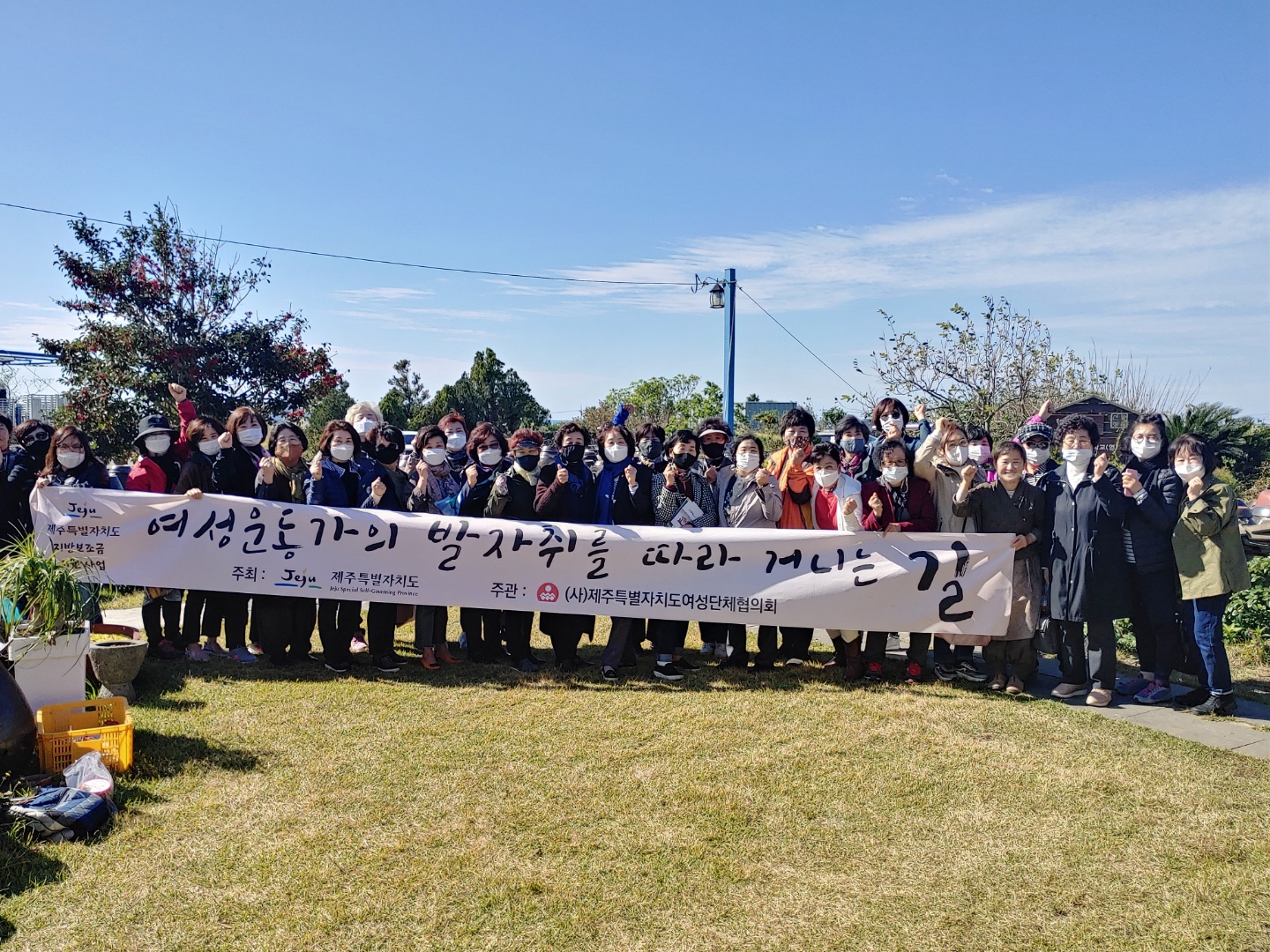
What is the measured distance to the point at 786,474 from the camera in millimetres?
6867

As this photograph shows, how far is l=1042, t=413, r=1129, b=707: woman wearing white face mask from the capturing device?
6.01 metres

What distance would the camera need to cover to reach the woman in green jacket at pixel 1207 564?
223 inches

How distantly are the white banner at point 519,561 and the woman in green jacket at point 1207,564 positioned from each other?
1.25 meters

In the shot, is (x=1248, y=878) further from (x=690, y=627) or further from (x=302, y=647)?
(x=302, y=647)

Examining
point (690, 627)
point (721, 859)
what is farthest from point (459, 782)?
point (690, 627)

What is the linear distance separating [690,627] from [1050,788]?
13.4 ft

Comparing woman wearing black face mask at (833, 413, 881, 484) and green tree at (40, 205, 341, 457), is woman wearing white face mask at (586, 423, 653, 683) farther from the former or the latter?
green tree at (40, 205, 341, 457)

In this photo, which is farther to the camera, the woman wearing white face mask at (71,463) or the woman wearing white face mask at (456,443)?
the woman wearing white face mask at (456,443)

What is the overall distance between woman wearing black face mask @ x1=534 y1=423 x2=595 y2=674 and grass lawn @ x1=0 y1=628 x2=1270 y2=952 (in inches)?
30.4

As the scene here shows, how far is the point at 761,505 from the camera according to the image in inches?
263

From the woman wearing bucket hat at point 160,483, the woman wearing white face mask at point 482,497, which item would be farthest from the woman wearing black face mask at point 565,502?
the woman wearing bucket hat at point 160,483

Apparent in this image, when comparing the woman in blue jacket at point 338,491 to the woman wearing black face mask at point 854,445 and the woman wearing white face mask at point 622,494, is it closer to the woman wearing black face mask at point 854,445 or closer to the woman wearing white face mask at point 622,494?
the woman wearing white face mask at point 622,494

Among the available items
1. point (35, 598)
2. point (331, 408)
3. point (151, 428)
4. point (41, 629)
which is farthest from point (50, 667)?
point (331, 408)

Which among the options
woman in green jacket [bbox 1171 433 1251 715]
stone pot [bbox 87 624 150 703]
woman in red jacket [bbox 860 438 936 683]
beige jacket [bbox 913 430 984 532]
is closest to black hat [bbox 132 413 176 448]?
stone pot [bbox 87 624 150 703]
